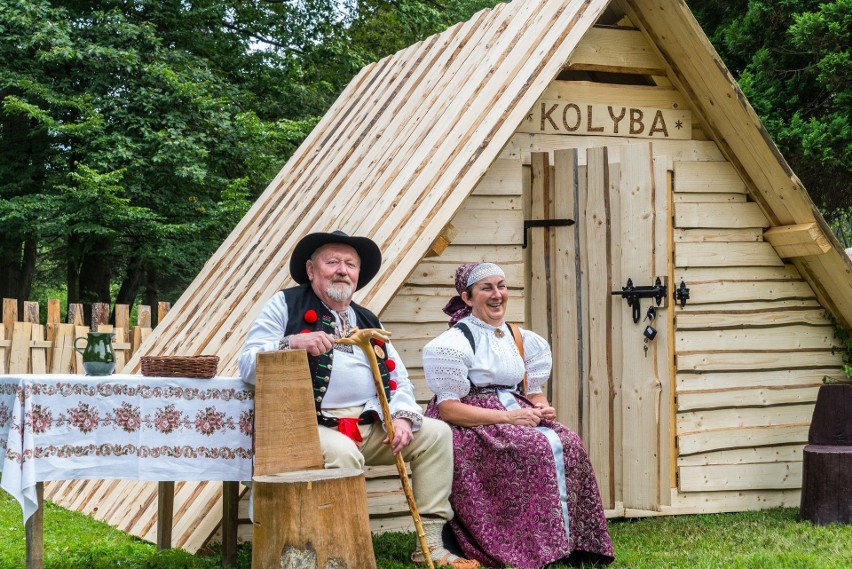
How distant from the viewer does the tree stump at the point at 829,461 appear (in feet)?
21.1

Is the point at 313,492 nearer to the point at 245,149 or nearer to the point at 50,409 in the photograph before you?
the point at 50,409

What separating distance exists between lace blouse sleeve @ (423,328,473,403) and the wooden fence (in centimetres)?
483

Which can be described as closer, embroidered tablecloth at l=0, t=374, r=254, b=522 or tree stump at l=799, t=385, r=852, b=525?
embroidered tablecloth at l=0, t=374, r=254, b=522

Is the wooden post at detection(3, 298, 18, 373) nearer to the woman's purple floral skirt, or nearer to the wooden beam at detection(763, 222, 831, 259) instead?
the woman's purple floral skirt

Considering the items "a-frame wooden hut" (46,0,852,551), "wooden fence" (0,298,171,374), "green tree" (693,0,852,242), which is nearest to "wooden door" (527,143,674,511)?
"a-frame wooden hut" (46,0,852,551)

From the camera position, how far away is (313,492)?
166 inches

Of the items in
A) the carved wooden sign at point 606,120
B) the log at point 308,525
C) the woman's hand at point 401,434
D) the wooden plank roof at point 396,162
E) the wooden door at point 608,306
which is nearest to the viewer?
the log at point 308,525

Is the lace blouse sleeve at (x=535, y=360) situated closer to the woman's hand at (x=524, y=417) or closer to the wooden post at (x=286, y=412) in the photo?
the woman's hand at (x=524, y=417)

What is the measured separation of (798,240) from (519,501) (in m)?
3.15

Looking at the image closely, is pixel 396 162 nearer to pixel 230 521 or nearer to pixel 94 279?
pixel 230 521

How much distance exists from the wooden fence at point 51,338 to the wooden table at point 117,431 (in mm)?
4805

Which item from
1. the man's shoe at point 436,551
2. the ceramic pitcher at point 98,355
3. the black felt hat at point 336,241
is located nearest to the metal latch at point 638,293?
the black felt hat at point 336,241

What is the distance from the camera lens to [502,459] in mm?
5195

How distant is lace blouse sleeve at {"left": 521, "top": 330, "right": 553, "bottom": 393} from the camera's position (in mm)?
5668
